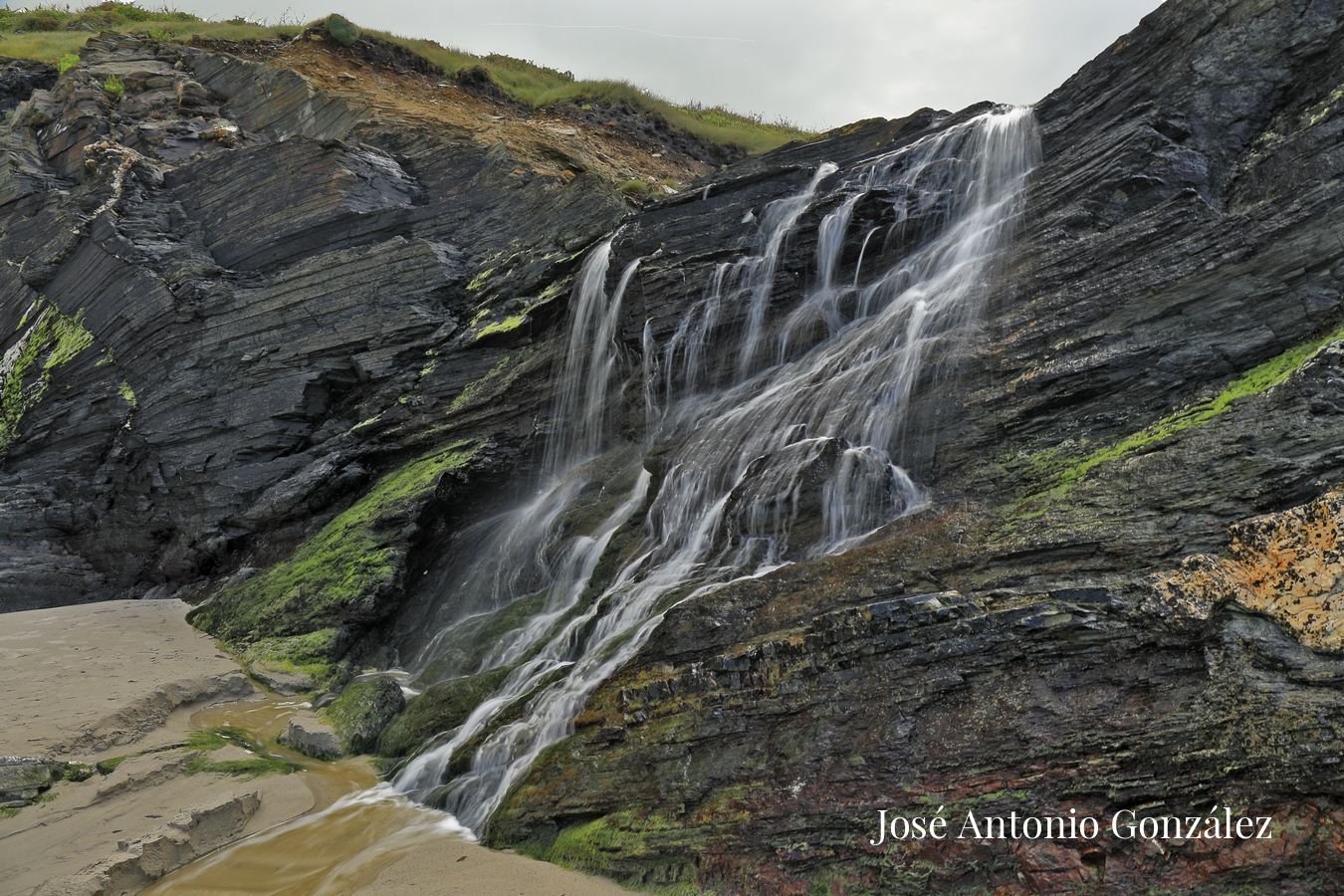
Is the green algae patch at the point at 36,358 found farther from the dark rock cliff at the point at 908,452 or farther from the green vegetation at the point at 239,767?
the green vegetation at the point at 239,767

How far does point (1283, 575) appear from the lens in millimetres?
4883

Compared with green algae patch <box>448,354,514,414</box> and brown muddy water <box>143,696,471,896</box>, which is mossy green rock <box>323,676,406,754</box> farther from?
green algae patch <box>448,354,514,414</box>

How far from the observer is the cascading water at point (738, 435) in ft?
25.1

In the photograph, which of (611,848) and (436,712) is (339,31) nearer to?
(436,712)

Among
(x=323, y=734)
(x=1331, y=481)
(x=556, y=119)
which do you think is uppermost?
(x=556, y=119)

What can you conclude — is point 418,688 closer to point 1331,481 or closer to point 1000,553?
point 1000,553

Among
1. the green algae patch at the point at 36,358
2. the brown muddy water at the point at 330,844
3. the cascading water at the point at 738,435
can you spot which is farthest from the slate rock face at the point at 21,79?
the brown muddy water at the point at 330,844

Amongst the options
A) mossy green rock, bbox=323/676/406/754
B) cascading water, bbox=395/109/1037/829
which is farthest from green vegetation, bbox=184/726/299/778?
cascading water, bbox=395/109/1037/829

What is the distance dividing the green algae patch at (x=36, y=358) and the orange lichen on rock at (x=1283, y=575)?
20001mm

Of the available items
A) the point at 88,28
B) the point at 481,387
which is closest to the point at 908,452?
the point at 481,387

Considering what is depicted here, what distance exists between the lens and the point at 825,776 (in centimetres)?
534

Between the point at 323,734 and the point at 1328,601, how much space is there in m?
8.11

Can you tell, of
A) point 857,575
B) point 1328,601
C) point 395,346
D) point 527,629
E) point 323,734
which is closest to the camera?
point 1328,601

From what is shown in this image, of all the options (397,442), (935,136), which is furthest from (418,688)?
(935,136)
